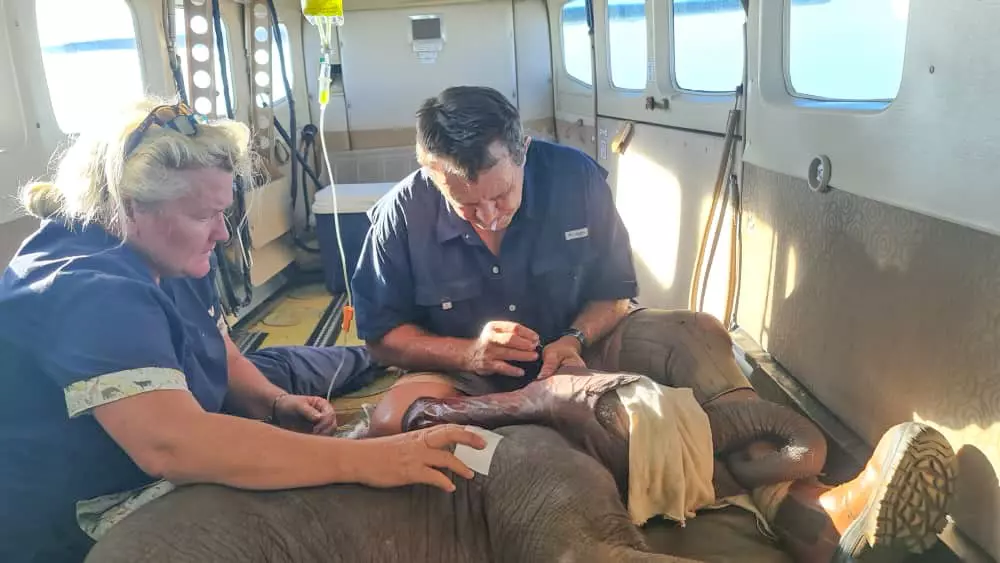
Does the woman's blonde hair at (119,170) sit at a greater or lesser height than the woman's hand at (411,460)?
greater

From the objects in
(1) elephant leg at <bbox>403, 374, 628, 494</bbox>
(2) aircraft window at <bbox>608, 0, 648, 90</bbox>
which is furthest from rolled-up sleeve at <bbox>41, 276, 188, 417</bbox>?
(2) aircraft window at <bbox>608, 0, 648, 90</bbox>

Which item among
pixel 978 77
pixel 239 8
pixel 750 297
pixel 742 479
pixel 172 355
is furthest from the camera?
pixel 239 8

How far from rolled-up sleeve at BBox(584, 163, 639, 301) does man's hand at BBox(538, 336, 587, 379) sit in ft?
0.80

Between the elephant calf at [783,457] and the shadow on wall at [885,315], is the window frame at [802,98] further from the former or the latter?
the elephant calf at [783,457]

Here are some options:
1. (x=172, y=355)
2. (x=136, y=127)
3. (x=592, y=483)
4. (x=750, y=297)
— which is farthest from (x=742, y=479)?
(x=136, y=127)

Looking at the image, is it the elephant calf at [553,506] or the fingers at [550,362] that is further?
the fingers at [550,362]

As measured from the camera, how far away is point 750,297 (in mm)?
2338

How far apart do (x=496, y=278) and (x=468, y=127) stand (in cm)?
52

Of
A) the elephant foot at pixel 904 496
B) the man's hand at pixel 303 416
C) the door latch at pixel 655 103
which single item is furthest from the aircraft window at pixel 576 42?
the elephant foot at pixel 904 496

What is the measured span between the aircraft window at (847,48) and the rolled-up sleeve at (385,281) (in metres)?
1.19

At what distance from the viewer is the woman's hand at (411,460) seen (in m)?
1.47

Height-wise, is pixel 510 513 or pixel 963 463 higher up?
pixel 963 463

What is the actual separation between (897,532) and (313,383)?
1.95 m

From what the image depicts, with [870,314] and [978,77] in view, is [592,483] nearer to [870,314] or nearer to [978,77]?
[870,314]
